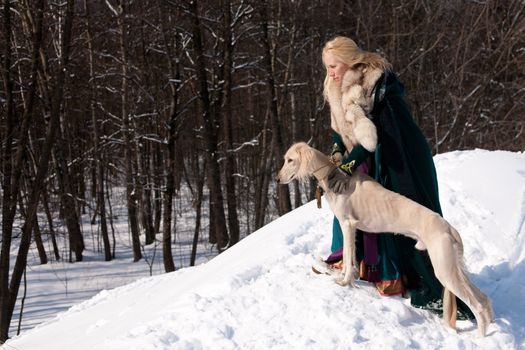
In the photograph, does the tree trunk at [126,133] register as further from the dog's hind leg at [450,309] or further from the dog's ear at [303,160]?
the dog's hind leg at [450,309]

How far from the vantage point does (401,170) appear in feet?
13.0

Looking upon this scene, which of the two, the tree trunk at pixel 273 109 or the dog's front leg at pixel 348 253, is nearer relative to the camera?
the dog's front leg at pixel 348 253

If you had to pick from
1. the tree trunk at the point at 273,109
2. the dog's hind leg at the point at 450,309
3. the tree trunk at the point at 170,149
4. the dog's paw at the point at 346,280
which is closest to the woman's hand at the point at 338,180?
the dog's paw at the point at 346,280

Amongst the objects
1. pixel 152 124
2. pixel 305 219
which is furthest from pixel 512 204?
pixel 152 124

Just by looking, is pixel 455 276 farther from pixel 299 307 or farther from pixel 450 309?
pixel 299 307

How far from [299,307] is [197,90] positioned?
12752 millimetres

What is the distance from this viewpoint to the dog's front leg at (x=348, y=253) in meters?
3.89

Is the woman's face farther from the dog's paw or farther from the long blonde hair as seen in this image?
the dog's paw

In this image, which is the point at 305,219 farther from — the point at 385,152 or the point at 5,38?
the point at 5,38

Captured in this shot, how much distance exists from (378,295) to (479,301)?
0.76m

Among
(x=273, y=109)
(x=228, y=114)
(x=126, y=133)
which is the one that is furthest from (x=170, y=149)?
(x=273, y=109)

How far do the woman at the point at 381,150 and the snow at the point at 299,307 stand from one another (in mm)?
206

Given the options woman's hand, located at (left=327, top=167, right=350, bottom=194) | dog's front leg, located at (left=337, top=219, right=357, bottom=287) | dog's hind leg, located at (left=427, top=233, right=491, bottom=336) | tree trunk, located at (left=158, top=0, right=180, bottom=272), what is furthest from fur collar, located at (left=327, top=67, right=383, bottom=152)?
tree trunk, located at (left=158, top=0, right=180, bottom=272)

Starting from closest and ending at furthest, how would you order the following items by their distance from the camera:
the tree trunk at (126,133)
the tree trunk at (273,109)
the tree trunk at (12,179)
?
1. the tree trunk at (12,179)
2. the tree trunk at (126,133)
3. the tree trunk at (273,109)
